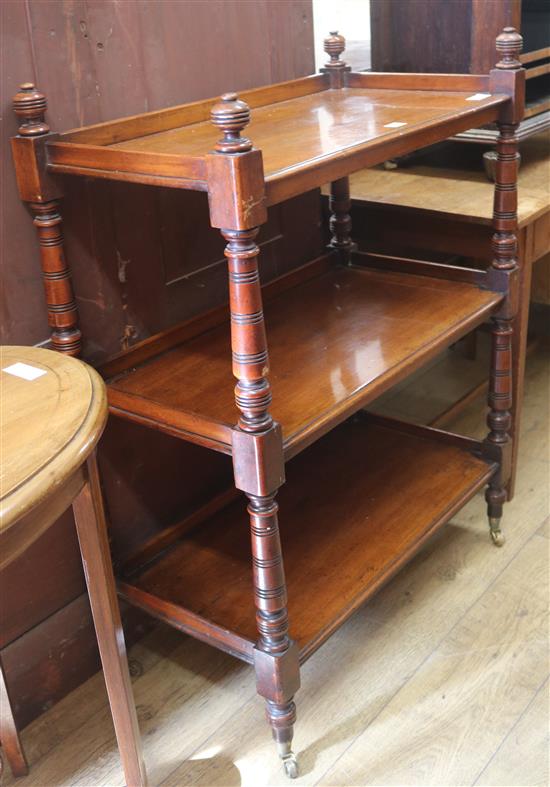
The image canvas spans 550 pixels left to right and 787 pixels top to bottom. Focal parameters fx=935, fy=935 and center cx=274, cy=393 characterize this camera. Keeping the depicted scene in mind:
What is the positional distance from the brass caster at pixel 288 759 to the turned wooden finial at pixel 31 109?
4.02ft

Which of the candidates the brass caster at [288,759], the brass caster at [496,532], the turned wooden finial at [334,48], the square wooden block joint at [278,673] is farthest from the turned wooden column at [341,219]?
the brass caster at [288,759]

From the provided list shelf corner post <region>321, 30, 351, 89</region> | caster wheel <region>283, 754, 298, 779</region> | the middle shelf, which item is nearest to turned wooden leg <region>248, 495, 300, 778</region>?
caster wheel <region>283, 754, 298, 779</region>

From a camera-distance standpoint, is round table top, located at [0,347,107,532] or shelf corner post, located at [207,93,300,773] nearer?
round table top, located at [0,347,107,532]

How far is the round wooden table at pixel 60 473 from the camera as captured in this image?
1131 millimetres

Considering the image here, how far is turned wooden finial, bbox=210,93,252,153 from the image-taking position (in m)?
1.29

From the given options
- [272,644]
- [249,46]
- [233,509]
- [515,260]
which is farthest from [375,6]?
[272,644]

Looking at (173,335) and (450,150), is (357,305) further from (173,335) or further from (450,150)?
(450,150)

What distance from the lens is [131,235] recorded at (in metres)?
1.92

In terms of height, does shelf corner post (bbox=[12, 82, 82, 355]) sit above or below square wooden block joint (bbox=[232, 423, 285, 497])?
above

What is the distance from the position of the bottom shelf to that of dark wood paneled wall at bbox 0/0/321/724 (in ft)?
0.48

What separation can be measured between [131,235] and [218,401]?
0.42m

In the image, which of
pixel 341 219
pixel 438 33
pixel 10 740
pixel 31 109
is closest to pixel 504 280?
pixel 341 219

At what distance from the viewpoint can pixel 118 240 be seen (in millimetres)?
1894

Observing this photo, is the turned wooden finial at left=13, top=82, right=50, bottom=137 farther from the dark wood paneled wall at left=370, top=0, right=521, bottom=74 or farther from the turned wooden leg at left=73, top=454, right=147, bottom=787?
the dark wood paneled wall at left=370, top=0, right=521, bottom=74
